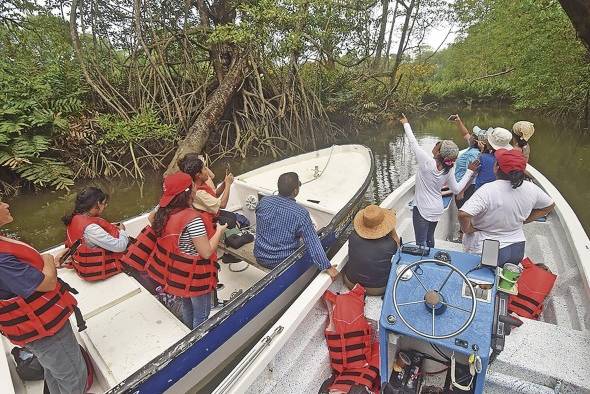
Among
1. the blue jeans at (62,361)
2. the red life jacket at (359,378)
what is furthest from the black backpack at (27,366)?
the red life jacket at (359,378)

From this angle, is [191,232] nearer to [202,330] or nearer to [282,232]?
[202,330]

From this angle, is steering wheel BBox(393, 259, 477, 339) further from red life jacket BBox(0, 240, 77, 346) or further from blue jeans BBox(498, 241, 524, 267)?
red life jacket BBox(0, 240, 77, 346)

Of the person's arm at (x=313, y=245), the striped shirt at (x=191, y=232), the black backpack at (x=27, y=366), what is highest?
the striped shirt at (x=191, y=232)

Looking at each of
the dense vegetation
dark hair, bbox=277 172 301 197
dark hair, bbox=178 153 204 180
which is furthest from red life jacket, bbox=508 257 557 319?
the dense vegetation

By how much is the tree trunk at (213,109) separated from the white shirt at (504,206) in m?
6.33

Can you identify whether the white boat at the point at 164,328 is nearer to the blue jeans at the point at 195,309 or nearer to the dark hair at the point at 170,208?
the blue jeans at the point at 195,309

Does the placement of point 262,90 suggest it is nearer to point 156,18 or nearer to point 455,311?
point 156,18

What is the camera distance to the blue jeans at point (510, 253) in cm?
243

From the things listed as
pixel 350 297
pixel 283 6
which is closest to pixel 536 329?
pixel 350 297

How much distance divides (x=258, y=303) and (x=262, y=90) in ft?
24.6

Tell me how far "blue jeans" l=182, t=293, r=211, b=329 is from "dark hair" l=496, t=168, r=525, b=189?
2272 millimetres

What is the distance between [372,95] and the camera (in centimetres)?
1455

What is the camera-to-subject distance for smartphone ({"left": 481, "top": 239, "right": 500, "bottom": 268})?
1.92 m

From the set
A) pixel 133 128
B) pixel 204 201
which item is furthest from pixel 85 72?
pixel 204 201
